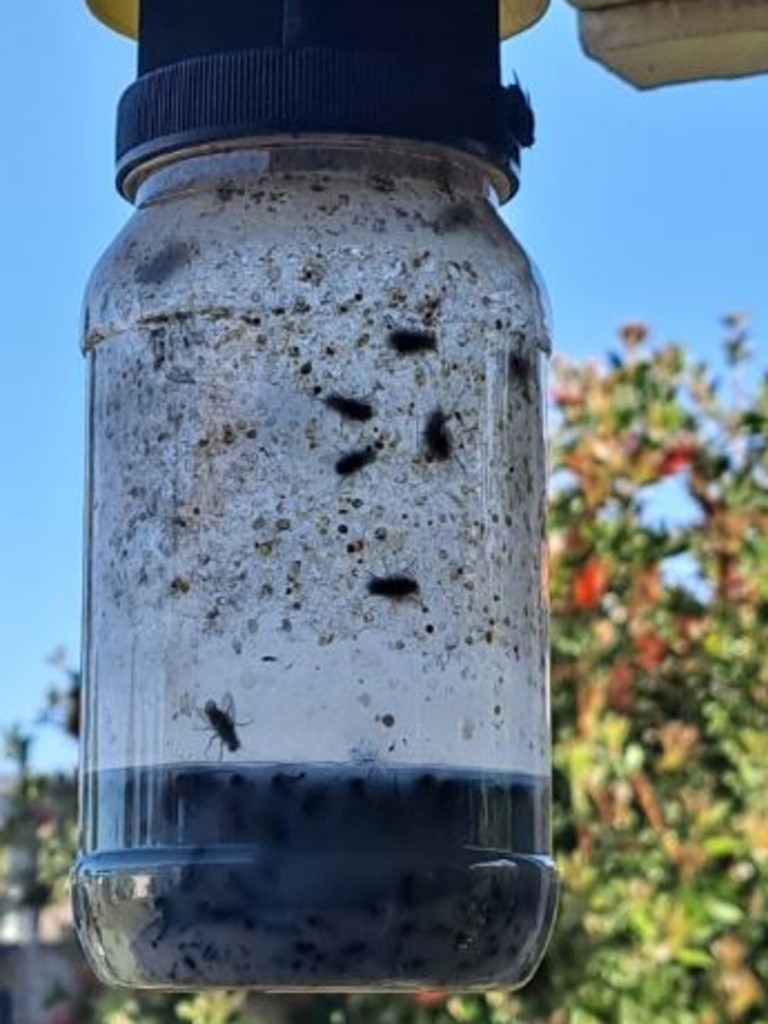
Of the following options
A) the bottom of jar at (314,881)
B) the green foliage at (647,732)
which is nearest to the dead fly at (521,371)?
the bottom of jar at (314,881)

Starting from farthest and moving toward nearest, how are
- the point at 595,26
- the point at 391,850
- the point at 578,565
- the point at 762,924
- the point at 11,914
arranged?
the point at 11,914 → the point at 578,565 → the point at 762,924 → the point at 595,26 → the point at 391,850

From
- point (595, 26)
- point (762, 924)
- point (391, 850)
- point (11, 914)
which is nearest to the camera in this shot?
point (391, 850)

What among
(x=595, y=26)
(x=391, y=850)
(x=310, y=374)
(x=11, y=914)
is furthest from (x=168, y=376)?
→ (x=11, y=914)

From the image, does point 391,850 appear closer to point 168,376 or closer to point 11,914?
point 168,376

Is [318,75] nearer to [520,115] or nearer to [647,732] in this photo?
[520,115]

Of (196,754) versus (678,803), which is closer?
(196,754)

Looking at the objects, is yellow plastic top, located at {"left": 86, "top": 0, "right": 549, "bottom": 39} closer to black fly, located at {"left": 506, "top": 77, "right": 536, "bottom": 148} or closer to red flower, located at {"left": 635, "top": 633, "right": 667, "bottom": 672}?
black fly, located at {"left": 506, "top": 77, "right": 536, "bottom": 148}
